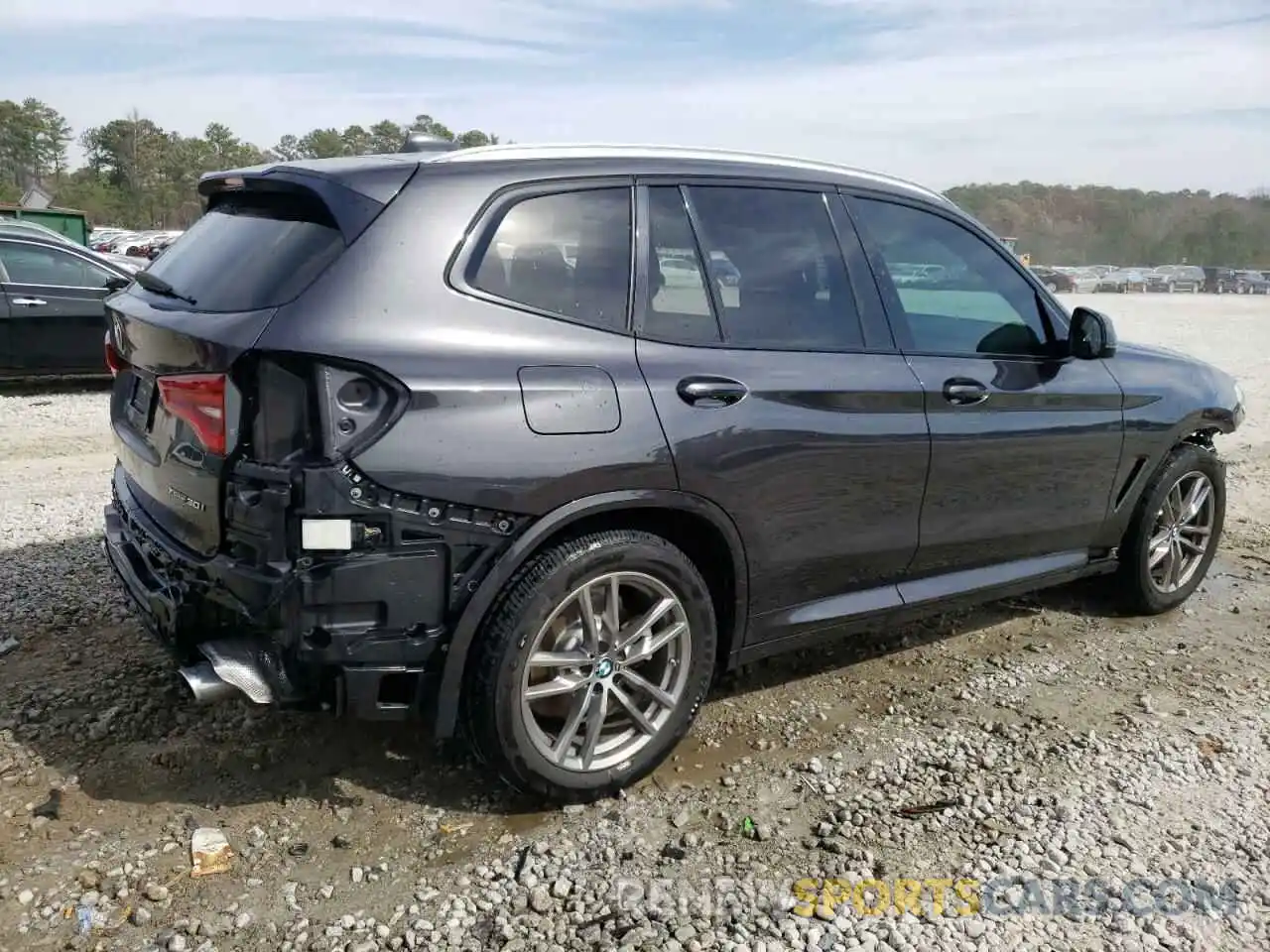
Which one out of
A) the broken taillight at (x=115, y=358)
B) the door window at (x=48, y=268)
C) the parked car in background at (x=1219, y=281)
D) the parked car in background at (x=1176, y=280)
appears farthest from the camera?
the parked car in background at (x=1219, y=281)

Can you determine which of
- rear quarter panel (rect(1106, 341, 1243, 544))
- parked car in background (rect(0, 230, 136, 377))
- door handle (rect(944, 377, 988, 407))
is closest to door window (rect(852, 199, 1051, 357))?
door handle (rect(944, 377, 988, 407))

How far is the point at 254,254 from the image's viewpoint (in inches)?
116

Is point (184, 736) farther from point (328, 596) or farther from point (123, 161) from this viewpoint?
point (123, 161)

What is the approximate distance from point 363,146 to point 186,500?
192ft

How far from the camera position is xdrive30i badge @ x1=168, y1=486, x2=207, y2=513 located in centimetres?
284

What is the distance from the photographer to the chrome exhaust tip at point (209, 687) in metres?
2.75

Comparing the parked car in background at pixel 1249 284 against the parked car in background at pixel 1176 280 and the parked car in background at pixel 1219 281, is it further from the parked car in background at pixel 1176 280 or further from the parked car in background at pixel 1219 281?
the parked car in background at pixel 1176 280

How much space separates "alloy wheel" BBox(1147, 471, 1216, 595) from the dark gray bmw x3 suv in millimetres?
1229

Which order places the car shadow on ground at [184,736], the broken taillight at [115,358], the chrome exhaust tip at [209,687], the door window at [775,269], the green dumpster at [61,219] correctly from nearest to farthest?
the chrome exhaust tip at [209,687], the car shadow on ground at [184,736], the door window at [775,269], the broken taillight at [115,358], the green dumpster at [61,219]

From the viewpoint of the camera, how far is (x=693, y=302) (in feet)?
10.7

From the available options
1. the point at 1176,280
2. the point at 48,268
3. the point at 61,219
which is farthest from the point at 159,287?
the point at 1176,280

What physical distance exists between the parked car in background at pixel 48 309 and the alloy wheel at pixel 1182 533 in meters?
8.79

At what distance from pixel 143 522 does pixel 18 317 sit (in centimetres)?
788

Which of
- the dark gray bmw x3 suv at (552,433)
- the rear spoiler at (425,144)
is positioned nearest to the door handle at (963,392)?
the dark gray bmw x3 suv at (552,433)
